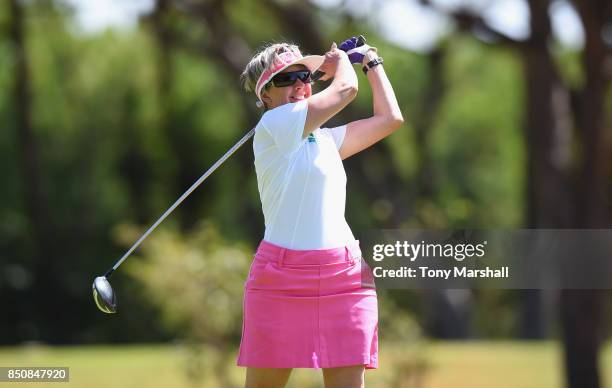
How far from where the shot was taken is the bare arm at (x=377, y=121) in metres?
4.22

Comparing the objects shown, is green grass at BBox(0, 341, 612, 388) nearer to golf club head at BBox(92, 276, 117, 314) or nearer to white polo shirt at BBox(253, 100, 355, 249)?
golf club head at BBox(92, 276, 117, 314)

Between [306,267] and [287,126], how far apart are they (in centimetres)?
47

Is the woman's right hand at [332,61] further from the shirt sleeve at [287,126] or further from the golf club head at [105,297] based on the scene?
the golf club head at [105,297]

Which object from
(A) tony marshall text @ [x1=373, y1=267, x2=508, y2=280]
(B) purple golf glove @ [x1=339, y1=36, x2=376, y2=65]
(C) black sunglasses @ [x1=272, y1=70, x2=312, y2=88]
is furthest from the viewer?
(A) tony marshall text @ [x1=373, y1=267, x2=508, y2=280]

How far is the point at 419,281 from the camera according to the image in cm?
716

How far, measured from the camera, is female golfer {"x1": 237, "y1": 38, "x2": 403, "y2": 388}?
400cm

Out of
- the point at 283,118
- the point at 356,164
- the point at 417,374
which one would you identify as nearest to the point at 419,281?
the point at 417,374

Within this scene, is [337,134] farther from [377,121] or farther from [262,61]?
[262,61]

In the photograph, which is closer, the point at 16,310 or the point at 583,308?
the point at 583,308

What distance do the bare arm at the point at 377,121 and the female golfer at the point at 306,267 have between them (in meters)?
0.16

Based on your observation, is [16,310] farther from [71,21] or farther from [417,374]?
[417,374]

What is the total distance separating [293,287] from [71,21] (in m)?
21.7

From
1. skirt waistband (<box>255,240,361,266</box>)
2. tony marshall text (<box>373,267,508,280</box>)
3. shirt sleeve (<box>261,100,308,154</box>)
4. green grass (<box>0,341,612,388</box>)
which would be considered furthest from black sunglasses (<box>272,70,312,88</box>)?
green grass (<box>0,341,612,388</box>)

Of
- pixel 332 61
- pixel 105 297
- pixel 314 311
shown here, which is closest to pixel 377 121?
pixel 332 61
